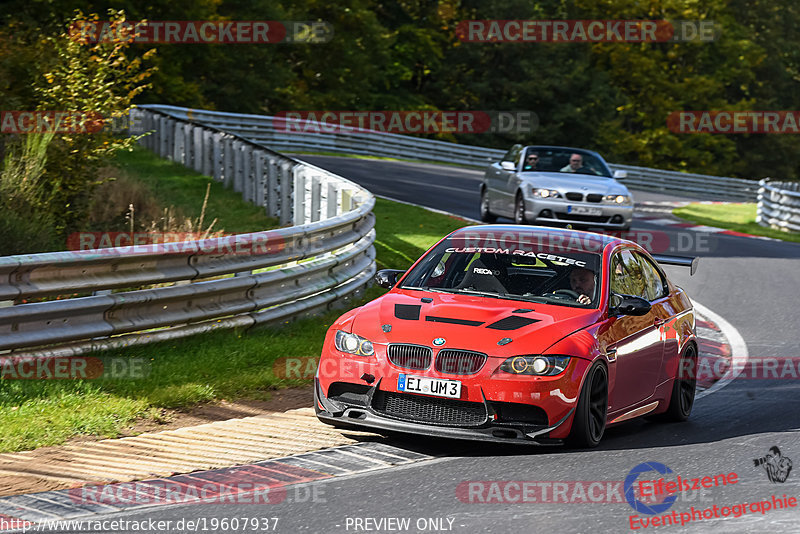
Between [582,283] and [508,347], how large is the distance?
1383 mm

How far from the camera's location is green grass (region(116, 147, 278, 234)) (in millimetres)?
18530

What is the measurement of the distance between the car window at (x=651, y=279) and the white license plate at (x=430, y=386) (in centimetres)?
260

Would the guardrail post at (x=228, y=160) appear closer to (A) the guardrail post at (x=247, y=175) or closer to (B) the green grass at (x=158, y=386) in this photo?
(A) the guardrail post at (x=247, y=175)

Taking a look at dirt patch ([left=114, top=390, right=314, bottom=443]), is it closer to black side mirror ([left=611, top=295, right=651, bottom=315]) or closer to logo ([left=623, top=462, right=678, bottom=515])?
black side mirror ([left=611, top=295, right=651, bottom=315])

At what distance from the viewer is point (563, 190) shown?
63.8 ft

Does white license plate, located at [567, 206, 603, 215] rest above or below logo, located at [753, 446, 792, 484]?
above

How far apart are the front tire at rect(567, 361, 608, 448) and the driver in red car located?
2.28 ft

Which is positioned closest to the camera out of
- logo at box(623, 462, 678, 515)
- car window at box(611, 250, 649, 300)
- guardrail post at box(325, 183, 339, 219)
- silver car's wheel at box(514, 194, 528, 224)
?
logo at box(623, 462, 678, 515)

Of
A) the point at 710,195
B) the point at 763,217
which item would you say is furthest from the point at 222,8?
the point at 763,217

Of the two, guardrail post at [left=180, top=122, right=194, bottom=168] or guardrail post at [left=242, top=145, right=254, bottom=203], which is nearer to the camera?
guardrail post at [left=242, top=145, right=254, bottom=203]

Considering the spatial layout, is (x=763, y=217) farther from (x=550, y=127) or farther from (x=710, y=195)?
(x=550, y=127)

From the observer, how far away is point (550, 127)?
60.2 metres

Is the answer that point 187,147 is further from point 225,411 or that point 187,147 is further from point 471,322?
point 471,322

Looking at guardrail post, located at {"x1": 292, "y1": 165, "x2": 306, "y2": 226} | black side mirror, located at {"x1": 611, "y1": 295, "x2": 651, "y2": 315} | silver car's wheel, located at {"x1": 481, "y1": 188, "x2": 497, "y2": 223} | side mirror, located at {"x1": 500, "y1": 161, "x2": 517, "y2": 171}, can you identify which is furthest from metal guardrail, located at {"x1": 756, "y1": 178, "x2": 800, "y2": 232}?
black side mirror, located at {"x1": 611, "y1": 295, "x2": 651, "y2": 315}
